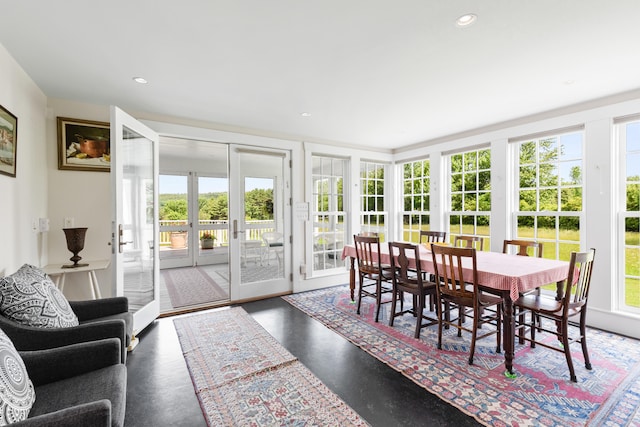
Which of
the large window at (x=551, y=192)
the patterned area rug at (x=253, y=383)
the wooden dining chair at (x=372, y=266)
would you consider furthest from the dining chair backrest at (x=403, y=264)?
the large window at (x=551, y=192)

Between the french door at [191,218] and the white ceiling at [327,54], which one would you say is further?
the french door at [191,218]

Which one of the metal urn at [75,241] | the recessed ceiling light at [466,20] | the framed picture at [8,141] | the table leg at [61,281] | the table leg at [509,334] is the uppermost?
the recessed ceiling light at [466,20]

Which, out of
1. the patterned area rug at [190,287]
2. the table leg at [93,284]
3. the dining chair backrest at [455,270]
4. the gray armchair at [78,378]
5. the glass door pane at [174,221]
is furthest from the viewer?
the glass door pane at [174,221]

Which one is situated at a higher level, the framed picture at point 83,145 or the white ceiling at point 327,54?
the white ceiling at point 327,54

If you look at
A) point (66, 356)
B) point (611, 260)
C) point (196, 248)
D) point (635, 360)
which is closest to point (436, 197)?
point (611, 260)

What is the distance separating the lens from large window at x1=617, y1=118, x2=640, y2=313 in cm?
304

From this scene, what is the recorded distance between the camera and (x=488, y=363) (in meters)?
2.43

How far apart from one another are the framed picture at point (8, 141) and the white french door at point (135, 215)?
24.9 inches

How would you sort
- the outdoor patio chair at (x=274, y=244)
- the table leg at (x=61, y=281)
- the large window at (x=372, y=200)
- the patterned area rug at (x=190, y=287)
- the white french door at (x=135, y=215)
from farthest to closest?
1. the large window at (x=372, y=200)
2. the outdoor patio chair at (x=274, y=244)
3. the patterned area rug at (x=190, y=287)
4. the table leg at (x=61, y=281)
5. the white french door at (x=135, y=215)

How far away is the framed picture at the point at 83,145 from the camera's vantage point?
3.10 meters

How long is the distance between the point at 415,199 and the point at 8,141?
17.1 feet

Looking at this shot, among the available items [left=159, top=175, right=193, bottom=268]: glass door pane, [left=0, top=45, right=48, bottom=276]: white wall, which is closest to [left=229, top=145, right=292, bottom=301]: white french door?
[left=0, top=45, right=48, bottom=276]: white wall

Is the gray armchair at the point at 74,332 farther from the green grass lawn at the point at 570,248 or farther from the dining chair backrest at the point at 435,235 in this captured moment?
the green grass lawn at the point at 570,248

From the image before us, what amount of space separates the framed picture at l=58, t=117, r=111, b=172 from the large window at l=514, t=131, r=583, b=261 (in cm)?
512
